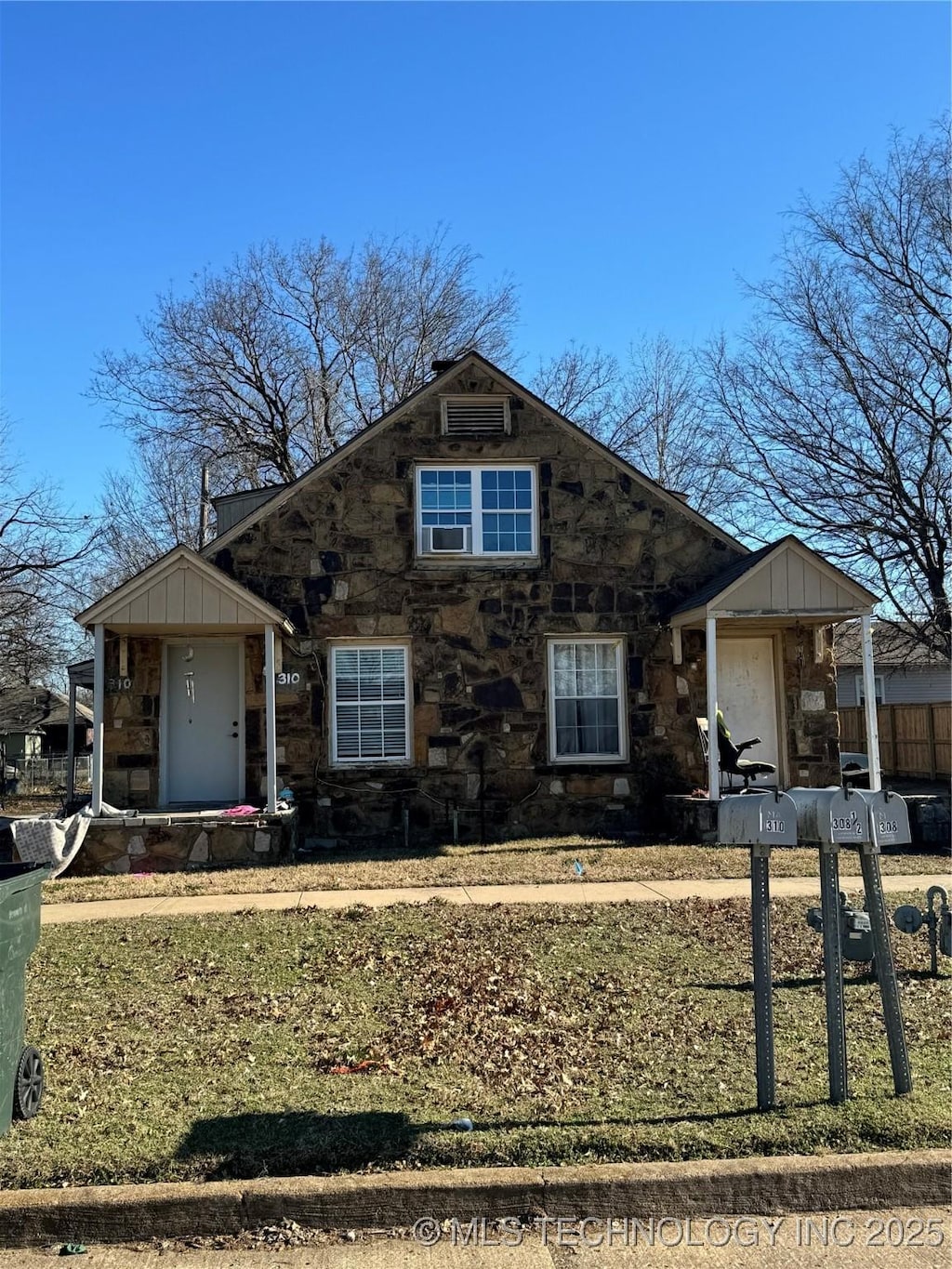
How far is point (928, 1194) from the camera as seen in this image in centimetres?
395

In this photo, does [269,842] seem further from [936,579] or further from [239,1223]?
[936,579]

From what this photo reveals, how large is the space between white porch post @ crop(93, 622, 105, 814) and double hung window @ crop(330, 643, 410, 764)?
2795mm

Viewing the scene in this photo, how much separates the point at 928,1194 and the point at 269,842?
8733mm

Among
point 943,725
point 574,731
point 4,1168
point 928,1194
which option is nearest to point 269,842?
point 574,731

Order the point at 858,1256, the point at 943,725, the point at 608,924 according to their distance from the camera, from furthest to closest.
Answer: the point at 943,725 → the point at 608,924 → the point at 858,1256

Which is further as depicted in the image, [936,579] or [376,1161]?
[936,579]

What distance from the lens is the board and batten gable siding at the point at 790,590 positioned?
41.3 ft

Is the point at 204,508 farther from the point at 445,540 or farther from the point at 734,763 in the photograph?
the point at 734,763

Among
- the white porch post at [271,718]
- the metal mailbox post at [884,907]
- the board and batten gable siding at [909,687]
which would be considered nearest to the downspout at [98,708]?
the white porch post at [271,718]

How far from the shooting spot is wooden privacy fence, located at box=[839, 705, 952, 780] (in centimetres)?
2169

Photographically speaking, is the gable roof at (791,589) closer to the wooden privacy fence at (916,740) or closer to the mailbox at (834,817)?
the mailbox at (834,817)

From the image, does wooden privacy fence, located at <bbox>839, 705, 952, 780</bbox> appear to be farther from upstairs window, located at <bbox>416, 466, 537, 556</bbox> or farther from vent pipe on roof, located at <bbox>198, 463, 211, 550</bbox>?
vent pipe on roof, located at <bbox>198, 463, 211, 550</bbox>

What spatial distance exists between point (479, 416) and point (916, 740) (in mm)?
14106

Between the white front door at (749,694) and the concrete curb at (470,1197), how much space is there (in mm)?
10273
